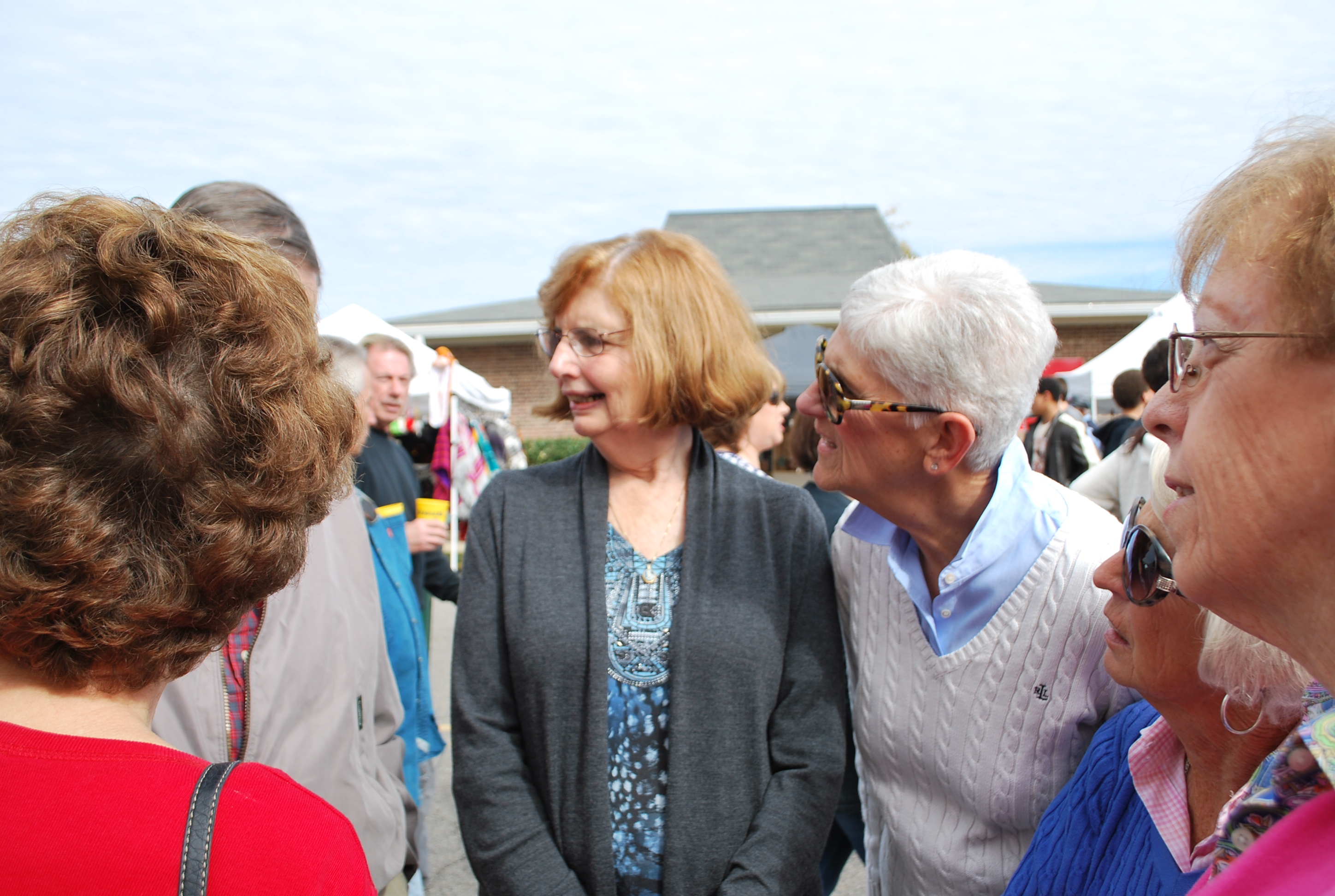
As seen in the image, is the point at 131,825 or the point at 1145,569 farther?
the point at 1145,569

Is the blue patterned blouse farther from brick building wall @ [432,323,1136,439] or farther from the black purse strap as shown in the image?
brick building wall @ [432,323,1136,439]

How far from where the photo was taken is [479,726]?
1905 mm

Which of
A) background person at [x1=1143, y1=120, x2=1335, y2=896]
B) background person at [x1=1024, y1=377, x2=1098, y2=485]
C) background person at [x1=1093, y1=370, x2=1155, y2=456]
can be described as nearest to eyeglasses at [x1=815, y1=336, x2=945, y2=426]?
background person at [x1=1143, y1=120, x2=1335, y2=896]

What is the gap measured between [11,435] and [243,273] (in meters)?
0.29

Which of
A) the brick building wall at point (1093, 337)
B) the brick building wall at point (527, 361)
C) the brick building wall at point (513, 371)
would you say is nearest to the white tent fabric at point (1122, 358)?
the brick building wall at point (1093, 337)

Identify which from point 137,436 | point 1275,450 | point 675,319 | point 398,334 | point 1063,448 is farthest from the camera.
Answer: point 1063,448

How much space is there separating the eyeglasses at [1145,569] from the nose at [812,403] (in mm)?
764

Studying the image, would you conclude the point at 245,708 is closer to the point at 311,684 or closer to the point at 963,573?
the point at 311,684

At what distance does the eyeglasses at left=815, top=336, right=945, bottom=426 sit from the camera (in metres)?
1.82

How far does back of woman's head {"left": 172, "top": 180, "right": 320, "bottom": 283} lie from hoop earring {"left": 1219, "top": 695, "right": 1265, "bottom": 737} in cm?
188

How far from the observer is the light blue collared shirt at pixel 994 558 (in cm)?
179

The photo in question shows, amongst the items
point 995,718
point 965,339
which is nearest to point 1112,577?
point 995,718

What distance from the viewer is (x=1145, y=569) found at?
1.36 metres

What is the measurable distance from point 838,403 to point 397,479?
314 cm
